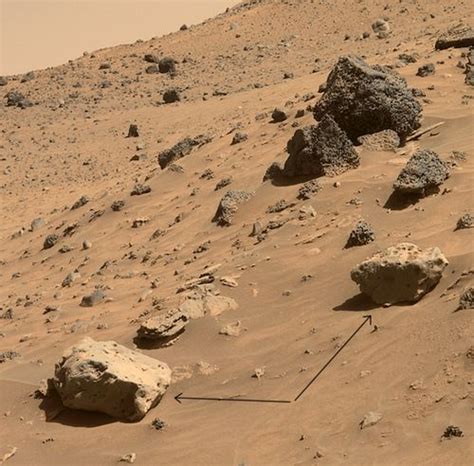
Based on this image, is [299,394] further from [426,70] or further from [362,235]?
[426,70]

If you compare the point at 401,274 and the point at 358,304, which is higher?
the point at 401,274

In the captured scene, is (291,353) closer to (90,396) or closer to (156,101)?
(90,396)

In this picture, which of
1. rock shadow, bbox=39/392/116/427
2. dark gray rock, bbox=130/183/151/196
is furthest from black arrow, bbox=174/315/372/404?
dark gray rock, bbox=130/183/151/196

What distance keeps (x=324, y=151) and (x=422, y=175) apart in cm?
144

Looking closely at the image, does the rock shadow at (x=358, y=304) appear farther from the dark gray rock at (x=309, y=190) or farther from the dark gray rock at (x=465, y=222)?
the dark gray rock at (x=309, y=190)

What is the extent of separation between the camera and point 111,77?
861 inches

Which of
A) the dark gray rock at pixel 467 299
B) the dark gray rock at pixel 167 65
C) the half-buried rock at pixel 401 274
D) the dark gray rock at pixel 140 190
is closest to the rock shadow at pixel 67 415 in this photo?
the half-buried rock at pixel 401 274

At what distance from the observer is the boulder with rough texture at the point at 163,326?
19.7 ft

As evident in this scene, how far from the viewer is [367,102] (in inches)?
333

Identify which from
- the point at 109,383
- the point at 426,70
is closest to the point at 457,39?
the point at 426,70

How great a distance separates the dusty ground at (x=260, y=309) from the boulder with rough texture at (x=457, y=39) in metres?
0.26

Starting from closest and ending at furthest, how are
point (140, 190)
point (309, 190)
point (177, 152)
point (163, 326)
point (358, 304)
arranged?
point (358, 304), point (163, 326), point (309, 190), point (140, 190), point (177, 152)

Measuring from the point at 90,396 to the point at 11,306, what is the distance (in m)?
3.32

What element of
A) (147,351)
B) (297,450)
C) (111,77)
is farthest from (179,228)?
(111,77)
